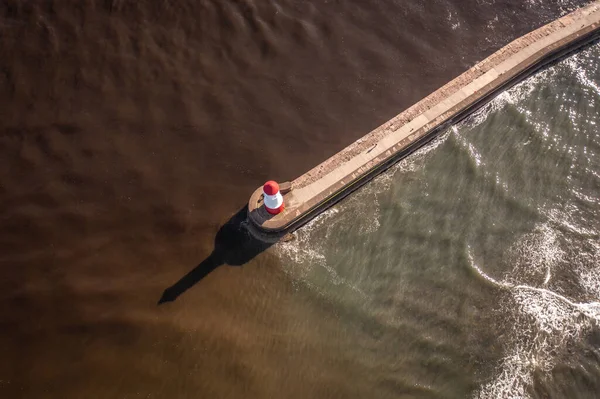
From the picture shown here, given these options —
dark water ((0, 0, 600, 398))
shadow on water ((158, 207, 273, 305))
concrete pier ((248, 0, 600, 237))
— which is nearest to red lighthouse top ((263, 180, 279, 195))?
concrete pier ((248, 0, 600, 237))

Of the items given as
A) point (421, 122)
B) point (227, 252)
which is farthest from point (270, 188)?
point (421, 122)

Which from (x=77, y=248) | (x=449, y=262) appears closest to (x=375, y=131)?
(x=449, y=262)

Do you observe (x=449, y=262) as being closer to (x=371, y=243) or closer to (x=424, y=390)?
(x=371, y=243)

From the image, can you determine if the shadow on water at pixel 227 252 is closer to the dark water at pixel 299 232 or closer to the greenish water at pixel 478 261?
the dark water at pixel 299 232

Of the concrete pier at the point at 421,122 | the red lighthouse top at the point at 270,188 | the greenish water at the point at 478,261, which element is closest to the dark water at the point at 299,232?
the greenish water at the point at 478,261

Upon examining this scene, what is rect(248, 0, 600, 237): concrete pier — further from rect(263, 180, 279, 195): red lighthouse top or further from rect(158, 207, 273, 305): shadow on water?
rect(263, 180, 279, 195): red lighthouse top

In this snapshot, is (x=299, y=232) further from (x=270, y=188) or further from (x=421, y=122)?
(x=421, y=122)
